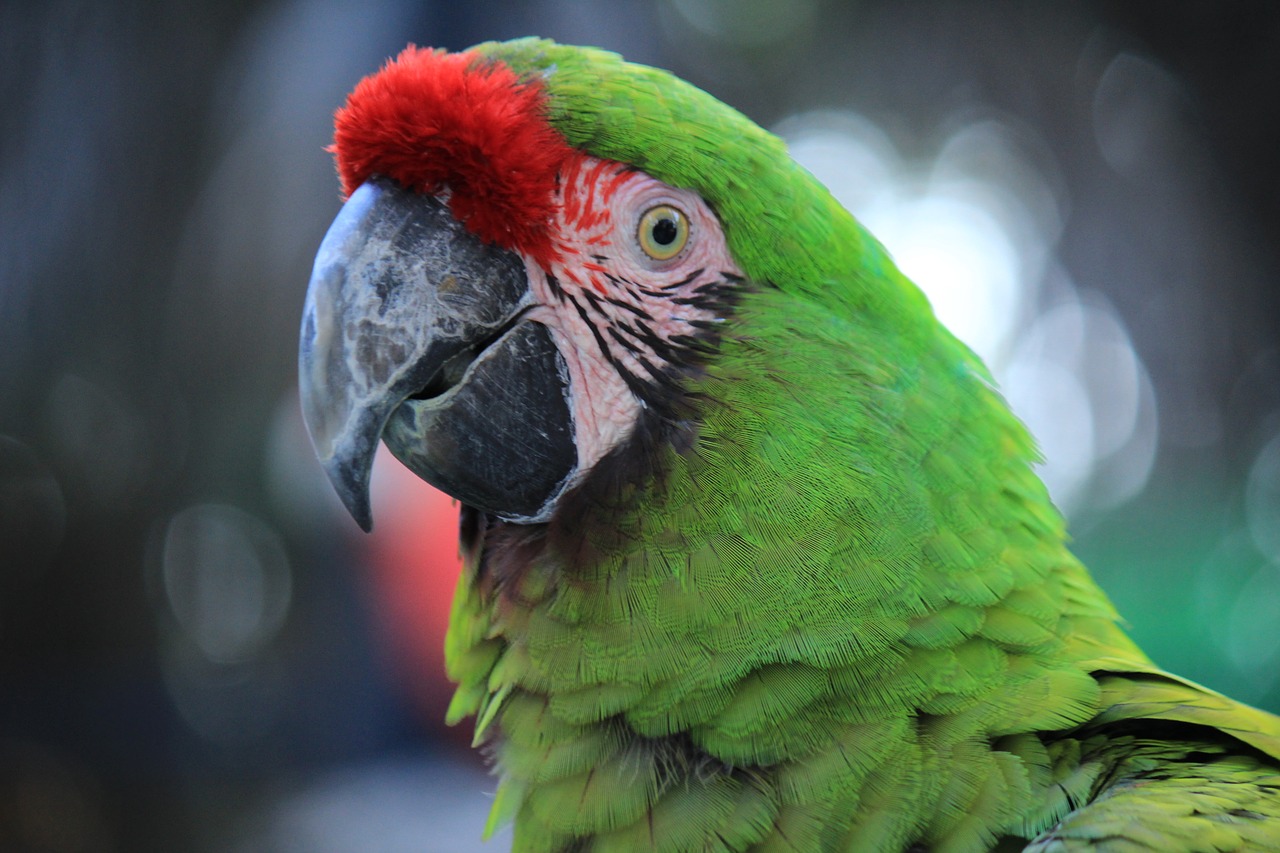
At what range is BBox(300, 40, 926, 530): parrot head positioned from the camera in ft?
2.75

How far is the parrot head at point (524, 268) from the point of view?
84 centimetres

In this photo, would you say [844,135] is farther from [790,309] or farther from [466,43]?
[790,309]

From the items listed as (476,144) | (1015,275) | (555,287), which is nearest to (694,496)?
(555,287)

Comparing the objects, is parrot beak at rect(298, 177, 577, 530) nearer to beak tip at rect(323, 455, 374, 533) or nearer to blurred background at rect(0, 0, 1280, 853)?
beak tip at rect(323, 455, 374, 533)

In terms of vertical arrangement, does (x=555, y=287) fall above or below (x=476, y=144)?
below

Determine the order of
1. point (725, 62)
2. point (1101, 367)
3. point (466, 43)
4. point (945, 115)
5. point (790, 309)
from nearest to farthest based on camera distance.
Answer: point (790, 309) < point (466, 43) < point (725, 62) < point (945, 115) < point (1101, 367)

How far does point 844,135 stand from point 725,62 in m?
0.73

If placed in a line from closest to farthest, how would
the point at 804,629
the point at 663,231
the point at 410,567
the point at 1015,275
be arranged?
1. the point at 804,629
2. the point at 663,231
3. the point at 410,567
4. the point at 1015,275

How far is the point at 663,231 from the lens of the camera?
89 cm

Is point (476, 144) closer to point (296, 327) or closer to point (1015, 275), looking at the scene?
point (296, 327)

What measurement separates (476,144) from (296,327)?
6.74 ft

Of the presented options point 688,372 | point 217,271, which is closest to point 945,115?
point 217,271

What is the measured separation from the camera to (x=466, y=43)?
2.45 m

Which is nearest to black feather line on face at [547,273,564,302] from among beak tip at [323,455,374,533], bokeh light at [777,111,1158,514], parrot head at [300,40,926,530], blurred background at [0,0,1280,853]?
parrot head at [300,40,926,530]
